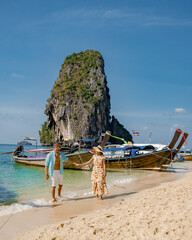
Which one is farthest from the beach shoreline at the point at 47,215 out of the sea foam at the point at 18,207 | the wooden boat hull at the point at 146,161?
the wooden boat hull at the point at 146,161

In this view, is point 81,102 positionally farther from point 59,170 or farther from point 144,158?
point 59,170

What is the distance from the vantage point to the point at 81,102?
2835 inches

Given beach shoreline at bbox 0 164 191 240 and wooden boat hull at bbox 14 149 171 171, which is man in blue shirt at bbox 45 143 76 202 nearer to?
beach shoreline at bbox 0 164 191 240

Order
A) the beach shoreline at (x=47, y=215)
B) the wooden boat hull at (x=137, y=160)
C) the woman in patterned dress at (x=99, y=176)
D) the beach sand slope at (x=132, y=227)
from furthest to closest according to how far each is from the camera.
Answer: the wooden boat hull at (x=137, y=160)
the woman in patterned dress at (x=99, y=176)
the beach shoreline at (x=47, y=215)
the beach sand slope at (x=132, y=227)

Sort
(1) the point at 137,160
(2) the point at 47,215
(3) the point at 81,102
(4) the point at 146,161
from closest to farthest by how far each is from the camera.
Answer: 1. (2) the point at 47,215
2. (4) the point at 146,161
3. (1) the point at 137,160
4. (3) the point at 81,102

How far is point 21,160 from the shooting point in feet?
69.9

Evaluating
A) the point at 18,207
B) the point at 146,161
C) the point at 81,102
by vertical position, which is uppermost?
the point at 81,102

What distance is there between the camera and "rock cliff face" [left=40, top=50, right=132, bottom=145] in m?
69.8

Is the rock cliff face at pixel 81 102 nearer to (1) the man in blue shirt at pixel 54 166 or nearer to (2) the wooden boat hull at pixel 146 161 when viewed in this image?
(2) the wooden boat hull at pixel 146 161

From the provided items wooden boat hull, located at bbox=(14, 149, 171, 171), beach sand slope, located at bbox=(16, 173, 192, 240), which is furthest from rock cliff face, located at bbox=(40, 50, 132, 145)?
beach sand slope, located at bbox=(16, 173, 192, 240)

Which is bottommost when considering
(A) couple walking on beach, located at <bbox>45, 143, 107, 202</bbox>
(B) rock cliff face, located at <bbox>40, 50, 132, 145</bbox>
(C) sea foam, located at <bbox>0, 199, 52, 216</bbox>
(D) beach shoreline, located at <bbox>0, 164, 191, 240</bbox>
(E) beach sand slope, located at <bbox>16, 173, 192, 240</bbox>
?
(C) sea foam, located at <bbox>0, 199, 52, 216</bbox>

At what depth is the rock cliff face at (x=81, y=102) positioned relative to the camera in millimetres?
69750

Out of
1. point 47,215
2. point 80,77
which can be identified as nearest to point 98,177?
point 47,215

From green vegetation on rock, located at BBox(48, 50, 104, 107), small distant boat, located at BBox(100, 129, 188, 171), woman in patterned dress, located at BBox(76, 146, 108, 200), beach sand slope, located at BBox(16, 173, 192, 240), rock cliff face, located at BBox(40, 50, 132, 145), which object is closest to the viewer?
beach sand slope, located at BBox(16, 173, 192, 240)
